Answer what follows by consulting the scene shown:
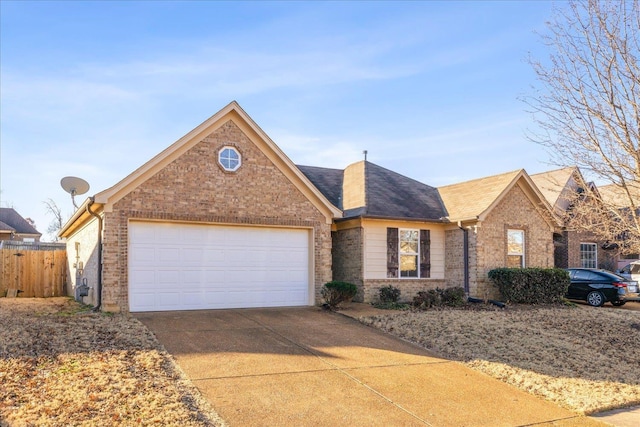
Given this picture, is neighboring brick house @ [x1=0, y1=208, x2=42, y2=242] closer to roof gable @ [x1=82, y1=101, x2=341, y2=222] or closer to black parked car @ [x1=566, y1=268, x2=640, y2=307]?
roof gable @ [x1=82, y1=101, x2=341, y2=222]

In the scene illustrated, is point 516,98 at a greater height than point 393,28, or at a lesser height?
lesser

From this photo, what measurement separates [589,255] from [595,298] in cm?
839

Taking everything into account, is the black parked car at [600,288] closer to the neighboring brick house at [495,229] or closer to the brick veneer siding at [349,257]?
the neighboring brick house at [495,229]

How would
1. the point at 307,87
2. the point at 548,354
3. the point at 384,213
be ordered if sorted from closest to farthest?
the point at 548,354 < the point at 307,87 < the point at 384,213

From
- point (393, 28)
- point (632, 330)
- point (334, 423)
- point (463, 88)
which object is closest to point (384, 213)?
point (463, 88)

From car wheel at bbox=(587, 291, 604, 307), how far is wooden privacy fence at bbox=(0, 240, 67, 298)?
2078 centimetres

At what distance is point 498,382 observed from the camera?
8.84 metres

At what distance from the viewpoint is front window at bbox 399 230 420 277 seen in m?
17.7

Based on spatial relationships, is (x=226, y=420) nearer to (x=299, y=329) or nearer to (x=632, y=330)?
(x=299, y=329)

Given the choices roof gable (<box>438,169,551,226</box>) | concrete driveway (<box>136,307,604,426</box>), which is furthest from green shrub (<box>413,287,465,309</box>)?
concrete driveway (<box>136,307,604,426</box>)

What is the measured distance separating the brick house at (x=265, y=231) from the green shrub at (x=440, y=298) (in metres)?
Result: 1.54

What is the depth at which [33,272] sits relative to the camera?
21000mm

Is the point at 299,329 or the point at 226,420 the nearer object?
the point at 226,420

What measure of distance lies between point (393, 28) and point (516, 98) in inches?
134
